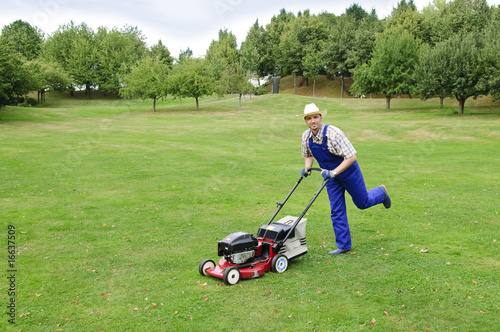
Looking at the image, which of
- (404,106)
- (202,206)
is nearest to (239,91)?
(404,106)

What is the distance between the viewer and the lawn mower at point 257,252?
6.01m

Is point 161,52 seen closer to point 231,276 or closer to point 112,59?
point 112,59

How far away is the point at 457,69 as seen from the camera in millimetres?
38844

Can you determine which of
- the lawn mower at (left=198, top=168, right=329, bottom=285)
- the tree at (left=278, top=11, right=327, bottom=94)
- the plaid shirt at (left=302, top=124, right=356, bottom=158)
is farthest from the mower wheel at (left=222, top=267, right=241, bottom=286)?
the tree at (left=278, top=11, right=327, bottom=94)

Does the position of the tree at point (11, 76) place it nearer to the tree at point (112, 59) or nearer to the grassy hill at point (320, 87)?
the tree at point (112, 59)

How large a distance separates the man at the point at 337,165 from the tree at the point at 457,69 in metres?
36.4

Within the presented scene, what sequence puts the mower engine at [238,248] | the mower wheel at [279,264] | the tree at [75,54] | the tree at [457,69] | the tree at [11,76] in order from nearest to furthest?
the mower engine at [238,248] → the mower wheel at [279,264] → the tree at [11,76] → the tree at [457,69] → the tree at [75,54]

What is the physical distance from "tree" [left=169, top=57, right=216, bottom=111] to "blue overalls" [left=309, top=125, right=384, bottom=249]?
47.3 m

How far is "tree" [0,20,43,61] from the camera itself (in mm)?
79000

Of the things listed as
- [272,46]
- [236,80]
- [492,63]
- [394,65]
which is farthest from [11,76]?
[272,46]

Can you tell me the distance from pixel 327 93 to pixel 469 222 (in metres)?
75.7

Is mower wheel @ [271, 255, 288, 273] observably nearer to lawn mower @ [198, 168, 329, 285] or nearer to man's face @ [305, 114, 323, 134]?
lawn mower @ [198, 168, 329, 285]

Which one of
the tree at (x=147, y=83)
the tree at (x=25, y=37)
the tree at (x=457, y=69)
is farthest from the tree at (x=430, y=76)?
the tree at (x=25, y=37)

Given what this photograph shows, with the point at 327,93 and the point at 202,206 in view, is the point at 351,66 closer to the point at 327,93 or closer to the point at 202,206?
the point at 327,93
